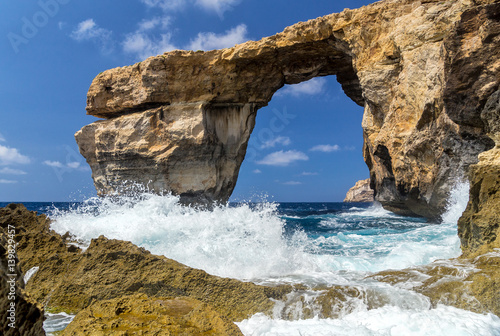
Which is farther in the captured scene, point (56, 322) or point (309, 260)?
point (309, 260)

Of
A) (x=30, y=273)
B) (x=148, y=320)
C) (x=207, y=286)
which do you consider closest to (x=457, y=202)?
(x=207, y=286)

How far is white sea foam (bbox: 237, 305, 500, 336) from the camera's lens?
2750 mm

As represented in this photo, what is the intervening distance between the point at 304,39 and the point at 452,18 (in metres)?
5.86

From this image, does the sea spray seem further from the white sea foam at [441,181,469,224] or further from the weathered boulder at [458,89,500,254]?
the weathered boulder at [458,89,500,254]

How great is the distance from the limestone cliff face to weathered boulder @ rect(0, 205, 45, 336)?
7.05m

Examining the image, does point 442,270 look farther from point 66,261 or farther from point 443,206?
point 443,206

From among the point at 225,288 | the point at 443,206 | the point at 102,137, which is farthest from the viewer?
the point at 102,137

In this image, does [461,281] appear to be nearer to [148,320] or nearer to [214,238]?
[148,320]

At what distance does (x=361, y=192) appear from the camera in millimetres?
62344

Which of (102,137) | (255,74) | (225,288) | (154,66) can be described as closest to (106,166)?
(102,137)

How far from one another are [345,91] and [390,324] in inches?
621

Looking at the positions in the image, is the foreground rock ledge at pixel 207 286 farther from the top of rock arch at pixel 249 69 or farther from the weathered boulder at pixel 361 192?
the weathered boulder at pixel 361 192

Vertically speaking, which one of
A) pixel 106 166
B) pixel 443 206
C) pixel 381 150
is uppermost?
pixel 106 166

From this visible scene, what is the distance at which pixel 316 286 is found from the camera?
385 cm
